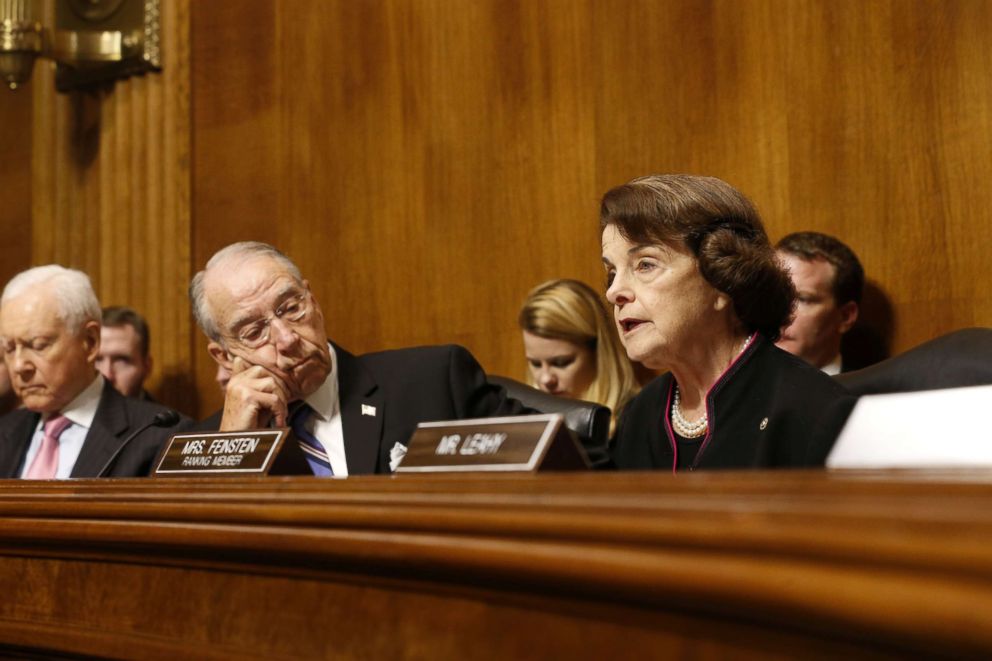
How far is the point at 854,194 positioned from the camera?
3686 mm

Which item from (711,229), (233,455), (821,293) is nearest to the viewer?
(233,455)

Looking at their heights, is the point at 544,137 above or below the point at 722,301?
above

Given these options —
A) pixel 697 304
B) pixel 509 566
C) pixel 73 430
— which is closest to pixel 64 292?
pixel 73 430

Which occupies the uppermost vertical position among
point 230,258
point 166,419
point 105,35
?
point 105,35

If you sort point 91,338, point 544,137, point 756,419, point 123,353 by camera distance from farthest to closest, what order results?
point 123,353 → point 544,137 → point 91,338 → point 756,419

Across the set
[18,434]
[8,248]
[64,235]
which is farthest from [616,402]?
[8,248]

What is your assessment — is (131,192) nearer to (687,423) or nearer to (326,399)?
(326,399)

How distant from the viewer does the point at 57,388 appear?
12.3 feet

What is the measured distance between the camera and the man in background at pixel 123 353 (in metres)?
4.90

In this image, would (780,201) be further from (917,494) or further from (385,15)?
(917,494)

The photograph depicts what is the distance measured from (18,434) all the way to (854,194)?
2.69 m

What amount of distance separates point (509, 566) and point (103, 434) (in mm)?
2853

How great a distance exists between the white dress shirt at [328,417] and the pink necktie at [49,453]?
3.56 ft

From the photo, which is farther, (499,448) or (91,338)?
(91,338)
